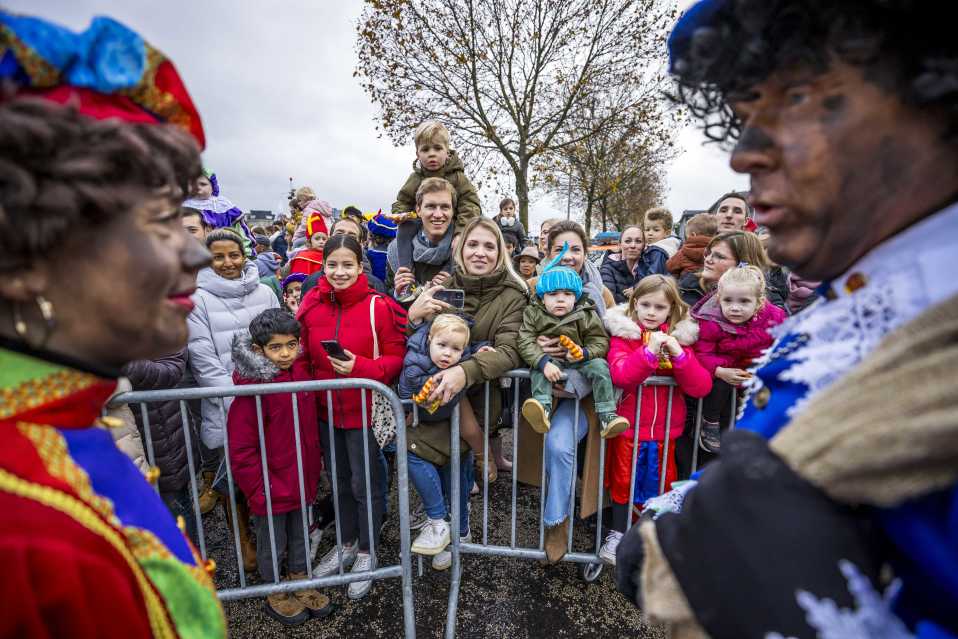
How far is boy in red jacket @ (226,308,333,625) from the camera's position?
103 inches

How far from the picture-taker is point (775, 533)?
2.41 ft

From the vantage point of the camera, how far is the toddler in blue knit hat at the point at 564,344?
2.67m

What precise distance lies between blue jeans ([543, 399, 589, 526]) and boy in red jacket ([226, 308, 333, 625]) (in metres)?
1.44

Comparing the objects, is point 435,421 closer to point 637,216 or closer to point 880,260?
point 880,260

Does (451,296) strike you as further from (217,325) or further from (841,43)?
(841,43)

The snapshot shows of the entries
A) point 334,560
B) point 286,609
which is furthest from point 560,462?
point 286,609

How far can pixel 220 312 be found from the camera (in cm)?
327

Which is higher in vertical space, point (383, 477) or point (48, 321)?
point (48, 321)

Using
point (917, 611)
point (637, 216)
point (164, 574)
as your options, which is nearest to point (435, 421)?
point (164, 574)

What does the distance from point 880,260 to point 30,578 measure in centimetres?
153

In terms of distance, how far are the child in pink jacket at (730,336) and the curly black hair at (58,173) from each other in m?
2.91

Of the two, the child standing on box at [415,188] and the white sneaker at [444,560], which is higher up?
the child standing on box at [415,188]

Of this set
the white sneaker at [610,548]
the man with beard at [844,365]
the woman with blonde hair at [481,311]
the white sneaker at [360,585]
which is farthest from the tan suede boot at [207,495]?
the man with beard at [844,365]

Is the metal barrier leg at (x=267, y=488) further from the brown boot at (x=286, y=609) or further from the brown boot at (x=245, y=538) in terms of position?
the brown boot at (x=245, y=538)
